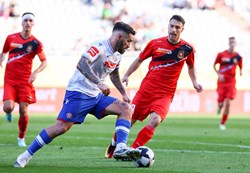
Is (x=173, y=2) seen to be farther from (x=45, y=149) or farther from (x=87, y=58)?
(x=87, y=58)

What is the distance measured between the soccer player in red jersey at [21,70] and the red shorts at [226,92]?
996cm

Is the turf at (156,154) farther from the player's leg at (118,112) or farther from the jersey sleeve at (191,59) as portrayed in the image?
the jersey sleeve at (191,59)

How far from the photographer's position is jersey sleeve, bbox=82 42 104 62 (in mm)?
Answer: 9414

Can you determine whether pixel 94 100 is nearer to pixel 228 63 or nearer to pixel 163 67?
pixel 163 67

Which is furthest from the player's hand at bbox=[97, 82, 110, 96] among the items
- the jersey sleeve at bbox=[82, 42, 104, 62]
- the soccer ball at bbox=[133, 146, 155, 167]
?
the soccer ball at bbox=[133, 146, 155, 167]

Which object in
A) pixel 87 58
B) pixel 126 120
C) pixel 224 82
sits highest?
pixel 87 58

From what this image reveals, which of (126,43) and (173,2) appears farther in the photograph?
(173,2)

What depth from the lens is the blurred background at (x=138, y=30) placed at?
3173cm

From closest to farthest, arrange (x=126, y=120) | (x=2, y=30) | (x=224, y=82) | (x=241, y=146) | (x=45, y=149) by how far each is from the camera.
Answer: (x=126, y=120) < (x=45, y=149) < (x=241, y=146) < (x=224, y=82) < (x=2, y=30)

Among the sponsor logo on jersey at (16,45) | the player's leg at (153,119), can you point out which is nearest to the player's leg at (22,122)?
the sponsor logo on jersey at (16,45)

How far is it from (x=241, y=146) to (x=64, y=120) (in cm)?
573

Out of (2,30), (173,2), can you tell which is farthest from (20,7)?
(173,2)

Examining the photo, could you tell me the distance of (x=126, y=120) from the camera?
9844mm

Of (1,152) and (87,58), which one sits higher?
(87,58)
